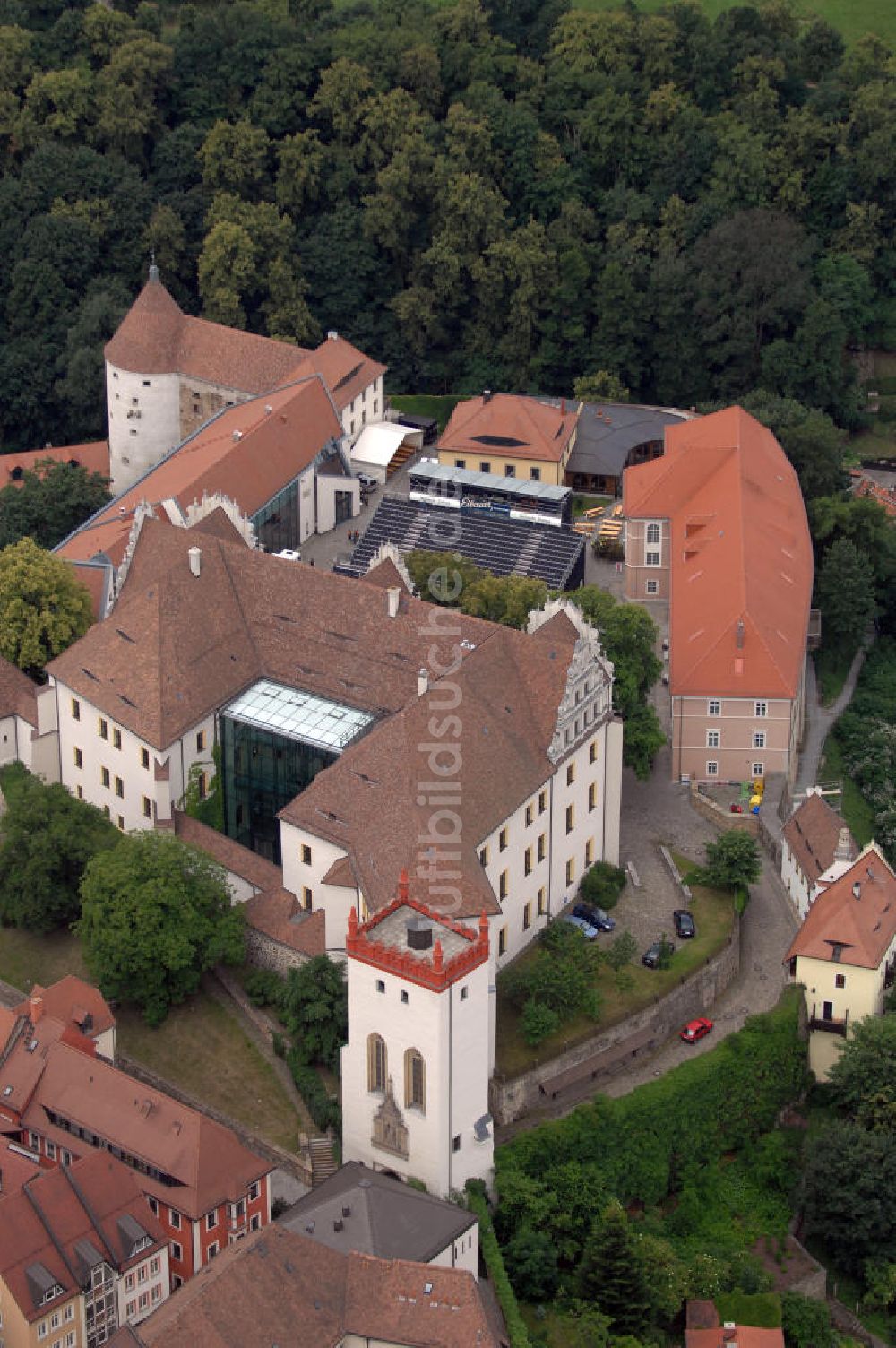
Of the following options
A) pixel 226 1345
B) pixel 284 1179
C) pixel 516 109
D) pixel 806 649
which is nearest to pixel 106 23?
pixel 516 109

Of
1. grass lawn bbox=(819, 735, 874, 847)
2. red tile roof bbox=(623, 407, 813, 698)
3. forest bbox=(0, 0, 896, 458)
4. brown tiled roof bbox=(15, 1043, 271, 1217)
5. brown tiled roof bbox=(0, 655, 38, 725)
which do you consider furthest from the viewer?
forest bbox=(0, 0, 896, 458)

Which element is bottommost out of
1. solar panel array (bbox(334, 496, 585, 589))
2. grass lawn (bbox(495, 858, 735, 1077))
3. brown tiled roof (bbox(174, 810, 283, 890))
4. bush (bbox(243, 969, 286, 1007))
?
grass lawn (bbox(495, 858, 735, 1077))

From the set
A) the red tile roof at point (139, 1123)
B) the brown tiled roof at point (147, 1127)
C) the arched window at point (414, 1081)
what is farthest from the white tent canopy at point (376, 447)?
the arched window at point (414, 1081)

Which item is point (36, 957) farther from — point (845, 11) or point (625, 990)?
point (845, 11)

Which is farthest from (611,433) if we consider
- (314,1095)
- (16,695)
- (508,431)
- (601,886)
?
(314,1095)

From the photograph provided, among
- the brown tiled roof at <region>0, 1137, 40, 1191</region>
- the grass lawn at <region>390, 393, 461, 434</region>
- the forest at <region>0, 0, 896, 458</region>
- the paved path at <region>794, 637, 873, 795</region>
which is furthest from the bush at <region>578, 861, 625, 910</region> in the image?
the grass lawn at <region>390, 393, 461, 434</region>

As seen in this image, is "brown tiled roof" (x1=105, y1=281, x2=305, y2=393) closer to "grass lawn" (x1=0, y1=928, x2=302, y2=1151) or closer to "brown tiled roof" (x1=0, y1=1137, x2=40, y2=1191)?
"grass lawn" (x1=0, y1=928, x2=302, y2=1151)
